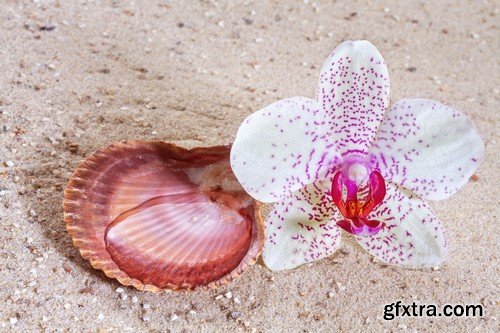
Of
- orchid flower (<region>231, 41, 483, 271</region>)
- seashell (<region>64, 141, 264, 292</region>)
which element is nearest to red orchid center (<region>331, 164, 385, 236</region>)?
orchid flower (<region>231, 41, 483, 271</region>)

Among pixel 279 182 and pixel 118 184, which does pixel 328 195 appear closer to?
pixel 279 182

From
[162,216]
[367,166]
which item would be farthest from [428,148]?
[162,216]

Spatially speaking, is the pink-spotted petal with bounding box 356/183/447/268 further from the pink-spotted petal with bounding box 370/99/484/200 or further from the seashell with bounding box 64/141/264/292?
the seashell with bounding box 64/141/264/292

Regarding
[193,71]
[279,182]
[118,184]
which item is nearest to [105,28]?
[193,71]

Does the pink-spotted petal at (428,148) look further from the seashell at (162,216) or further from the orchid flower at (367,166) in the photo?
the seashell at (162,216)

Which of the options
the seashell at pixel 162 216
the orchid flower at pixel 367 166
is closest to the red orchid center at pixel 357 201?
the orchid flower at pixel 367 166

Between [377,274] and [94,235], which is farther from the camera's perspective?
[377,274]
